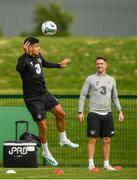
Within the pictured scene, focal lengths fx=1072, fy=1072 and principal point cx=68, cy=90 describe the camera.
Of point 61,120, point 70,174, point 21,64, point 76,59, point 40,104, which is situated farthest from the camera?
point 76,59

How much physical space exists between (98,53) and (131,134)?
60.1 feet

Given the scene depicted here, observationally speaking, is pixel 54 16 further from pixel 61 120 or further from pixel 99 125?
pixel 99 125

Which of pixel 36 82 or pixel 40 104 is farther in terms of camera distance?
pixel 40 104

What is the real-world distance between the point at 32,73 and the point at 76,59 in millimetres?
21228

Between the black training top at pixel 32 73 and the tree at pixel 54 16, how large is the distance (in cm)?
3909

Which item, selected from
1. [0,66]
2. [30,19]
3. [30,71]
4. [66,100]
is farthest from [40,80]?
[30,19]

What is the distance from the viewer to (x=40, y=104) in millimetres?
20500

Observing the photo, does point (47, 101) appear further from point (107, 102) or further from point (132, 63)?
point (132, 63)

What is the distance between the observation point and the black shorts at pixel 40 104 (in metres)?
20.5

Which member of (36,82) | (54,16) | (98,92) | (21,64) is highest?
(54,16)

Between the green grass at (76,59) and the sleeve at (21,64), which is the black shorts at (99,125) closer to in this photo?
the sleeve at (21,64)

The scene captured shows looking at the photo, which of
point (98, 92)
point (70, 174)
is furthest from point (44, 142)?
point (70, 174)

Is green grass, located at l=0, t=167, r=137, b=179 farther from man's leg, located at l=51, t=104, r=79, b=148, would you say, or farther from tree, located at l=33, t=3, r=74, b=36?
tree, located at l=33, t=3, r=74, b=36

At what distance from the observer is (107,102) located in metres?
20.3
